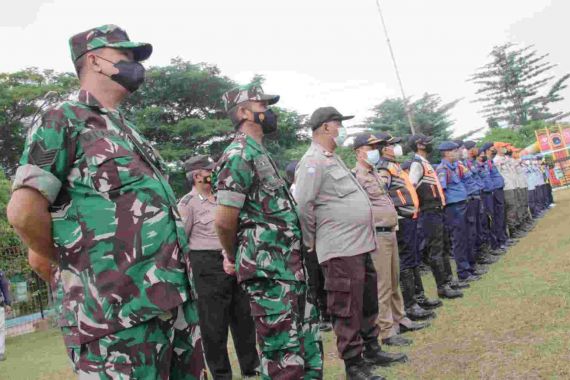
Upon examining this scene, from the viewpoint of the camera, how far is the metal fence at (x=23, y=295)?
12564mm

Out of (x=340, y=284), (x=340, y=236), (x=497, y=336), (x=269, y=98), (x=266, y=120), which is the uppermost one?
(x=269, y=98)

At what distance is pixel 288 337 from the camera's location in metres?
3.06

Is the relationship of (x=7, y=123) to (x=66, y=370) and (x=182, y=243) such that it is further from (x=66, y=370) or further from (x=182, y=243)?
(x=182, y=243)

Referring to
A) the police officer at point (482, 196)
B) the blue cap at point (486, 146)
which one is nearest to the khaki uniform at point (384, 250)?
the police officer at point (482, 196)

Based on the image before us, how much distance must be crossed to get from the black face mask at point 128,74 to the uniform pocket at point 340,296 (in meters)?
2.27

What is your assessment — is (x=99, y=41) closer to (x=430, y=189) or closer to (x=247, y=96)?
(x=247, y=96)

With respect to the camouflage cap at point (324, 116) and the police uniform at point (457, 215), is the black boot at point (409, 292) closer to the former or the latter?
the police uniform at point (457, 215)

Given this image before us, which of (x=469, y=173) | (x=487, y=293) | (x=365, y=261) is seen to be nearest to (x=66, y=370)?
(x=365, y=261)

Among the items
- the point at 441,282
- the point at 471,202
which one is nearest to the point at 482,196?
the point at 471,202

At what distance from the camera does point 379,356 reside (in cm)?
434

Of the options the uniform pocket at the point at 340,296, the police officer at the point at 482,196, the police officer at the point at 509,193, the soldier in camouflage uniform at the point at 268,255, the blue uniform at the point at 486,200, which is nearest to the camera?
the soldier in camouflage uniform at the point at 268,255

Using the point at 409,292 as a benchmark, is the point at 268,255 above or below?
above

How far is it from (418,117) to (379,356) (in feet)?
68.7

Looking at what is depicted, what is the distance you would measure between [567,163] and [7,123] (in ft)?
98.9
